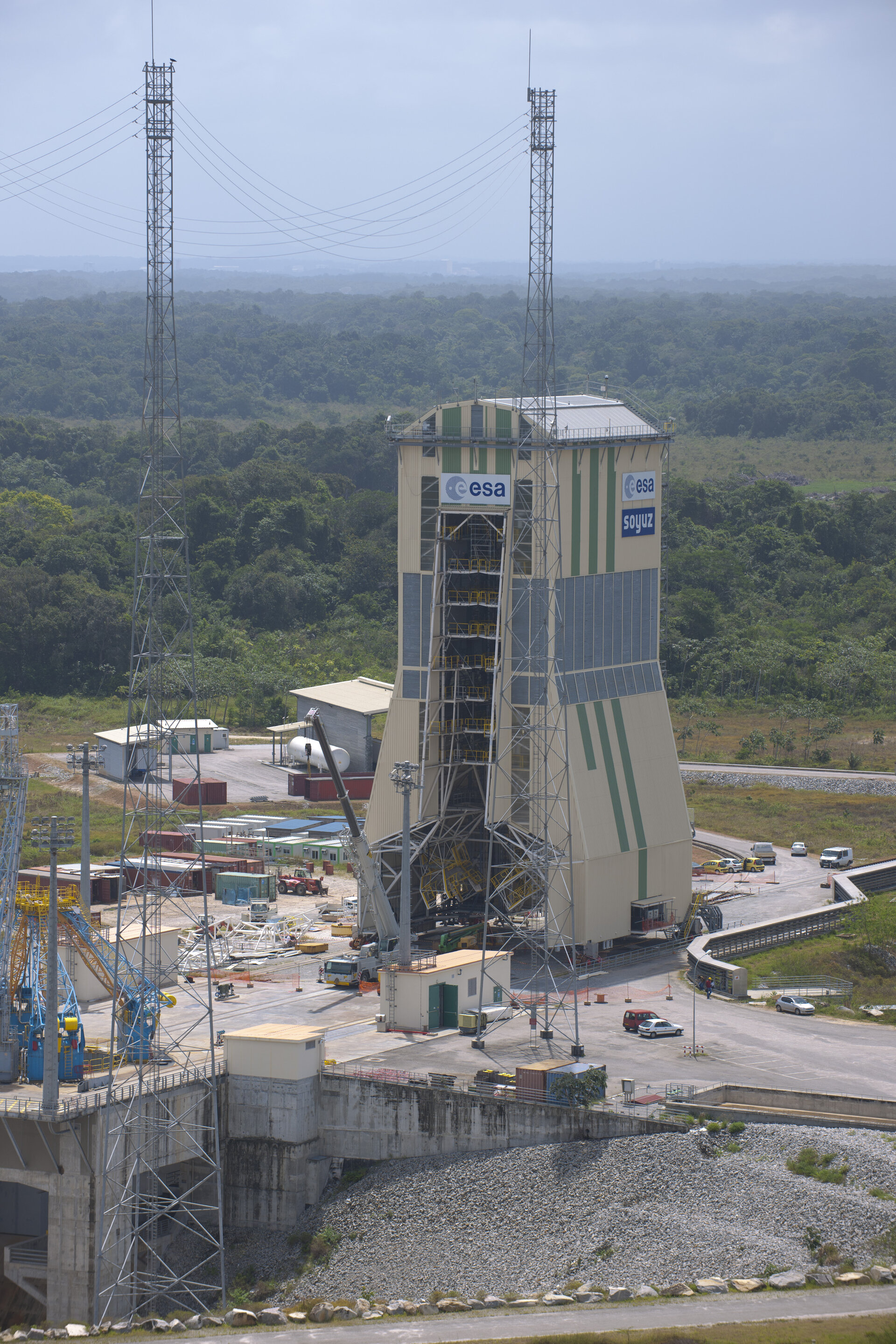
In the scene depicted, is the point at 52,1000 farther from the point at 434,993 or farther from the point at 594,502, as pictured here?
the point at 594,502

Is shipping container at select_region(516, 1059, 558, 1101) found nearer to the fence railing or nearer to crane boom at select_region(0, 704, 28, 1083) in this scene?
crane boom at select_region(0, 704, 28, 1083)

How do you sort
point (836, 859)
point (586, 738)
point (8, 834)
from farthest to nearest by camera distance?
1. point (836, 859)
2. point (586, 738)
3. point (8, 834)

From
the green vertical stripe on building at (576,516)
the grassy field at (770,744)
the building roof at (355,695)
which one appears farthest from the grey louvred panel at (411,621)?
the grassy field at (770,744)

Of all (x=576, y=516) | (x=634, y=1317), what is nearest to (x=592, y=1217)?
(x=634, y=1317)

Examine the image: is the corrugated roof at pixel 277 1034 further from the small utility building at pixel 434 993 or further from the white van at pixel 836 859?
the white van at pixel 836 859

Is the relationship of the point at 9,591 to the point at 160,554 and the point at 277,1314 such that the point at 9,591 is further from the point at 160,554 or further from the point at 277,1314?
the point at 277,1314

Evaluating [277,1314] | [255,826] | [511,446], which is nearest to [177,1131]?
[277,1314]
